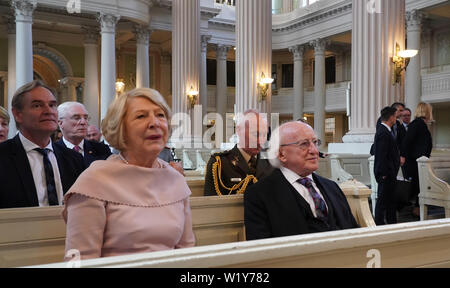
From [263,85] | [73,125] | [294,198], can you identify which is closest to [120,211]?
[294,198]

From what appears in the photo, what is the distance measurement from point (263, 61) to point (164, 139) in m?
9.43

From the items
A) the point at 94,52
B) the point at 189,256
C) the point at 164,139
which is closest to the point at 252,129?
the point at 164,139

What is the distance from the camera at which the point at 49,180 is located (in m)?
2.48

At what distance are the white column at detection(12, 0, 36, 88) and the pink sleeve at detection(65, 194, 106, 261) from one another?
45.0 ft

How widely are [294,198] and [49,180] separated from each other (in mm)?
1449

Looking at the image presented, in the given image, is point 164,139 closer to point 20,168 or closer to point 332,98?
point 20,168

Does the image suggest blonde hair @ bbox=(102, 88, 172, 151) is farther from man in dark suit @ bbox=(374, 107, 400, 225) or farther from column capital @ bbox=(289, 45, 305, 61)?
column capital @ bbox=(289, 45, 305, 61)

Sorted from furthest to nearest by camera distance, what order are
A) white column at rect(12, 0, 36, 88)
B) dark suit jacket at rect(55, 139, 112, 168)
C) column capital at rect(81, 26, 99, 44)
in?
column capital at rect(81, 26, 99, 44) < white column at rect(12, 0, 36, 88) < dark suit jacket at rect(55, 139, 112, 168)

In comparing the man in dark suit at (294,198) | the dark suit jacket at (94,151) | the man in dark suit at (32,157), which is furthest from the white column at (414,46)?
the man in dark suit at (32,157)

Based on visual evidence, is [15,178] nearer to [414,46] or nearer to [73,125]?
[73,125]

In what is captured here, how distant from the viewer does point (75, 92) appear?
64.3 feet

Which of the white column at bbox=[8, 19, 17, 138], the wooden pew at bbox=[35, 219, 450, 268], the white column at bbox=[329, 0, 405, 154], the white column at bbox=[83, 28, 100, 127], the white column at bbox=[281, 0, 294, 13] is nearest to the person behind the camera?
the wooden pew at bbox=[35, 219, 450, 268]

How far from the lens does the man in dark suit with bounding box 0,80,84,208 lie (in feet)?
7.57

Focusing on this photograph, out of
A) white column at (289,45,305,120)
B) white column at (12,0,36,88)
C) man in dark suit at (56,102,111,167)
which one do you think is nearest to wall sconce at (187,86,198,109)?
white column at (12,0,36,88)
